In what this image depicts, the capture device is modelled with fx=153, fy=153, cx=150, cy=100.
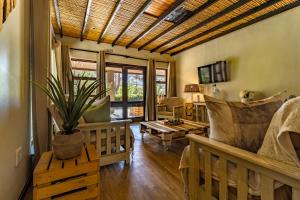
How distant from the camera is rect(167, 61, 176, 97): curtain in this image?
5.90 metres

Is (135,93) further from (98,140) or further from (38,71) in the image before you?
(38,71)

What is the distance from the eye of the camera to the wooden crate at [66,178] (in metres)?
1.02

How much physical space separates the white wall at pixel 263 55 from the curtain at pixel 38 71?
4.10m

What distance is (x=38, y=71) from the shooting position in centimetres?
189

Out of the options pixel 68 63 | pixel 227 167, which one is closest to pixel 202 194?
pixel 227 167

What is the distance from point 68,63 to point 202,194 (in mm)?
4362

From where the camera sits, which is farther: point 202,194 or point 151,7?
point 151,7

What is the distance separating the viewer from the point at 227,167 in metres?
0.96

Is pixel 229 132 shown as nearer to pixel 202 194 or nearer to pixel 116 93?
pixel 202 194

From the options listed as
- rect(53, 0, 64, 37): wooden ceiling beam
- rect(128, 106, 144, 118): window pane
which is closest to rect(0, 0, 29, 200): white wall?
rect(53, 0, 64, 37): wooden ceiling beam

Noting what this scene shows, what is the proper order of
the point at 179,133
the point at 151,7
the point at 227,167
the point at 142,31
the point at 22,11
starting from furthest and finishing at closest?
the point at 142,31
the point at 151,7
the point at 179,133
the point at 22,11
the point at 227,167

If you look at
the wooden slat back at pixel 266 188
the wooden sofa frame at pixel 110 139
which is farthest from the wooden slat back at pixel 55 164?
the wooden slat back at pixel 266 188

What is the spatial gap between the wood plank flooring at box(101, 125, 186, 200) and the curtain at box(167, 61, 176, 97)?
350 centimetres

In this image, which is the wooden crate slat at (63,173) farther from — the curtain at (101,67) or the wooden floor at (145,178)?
the curtain at (101,67)
